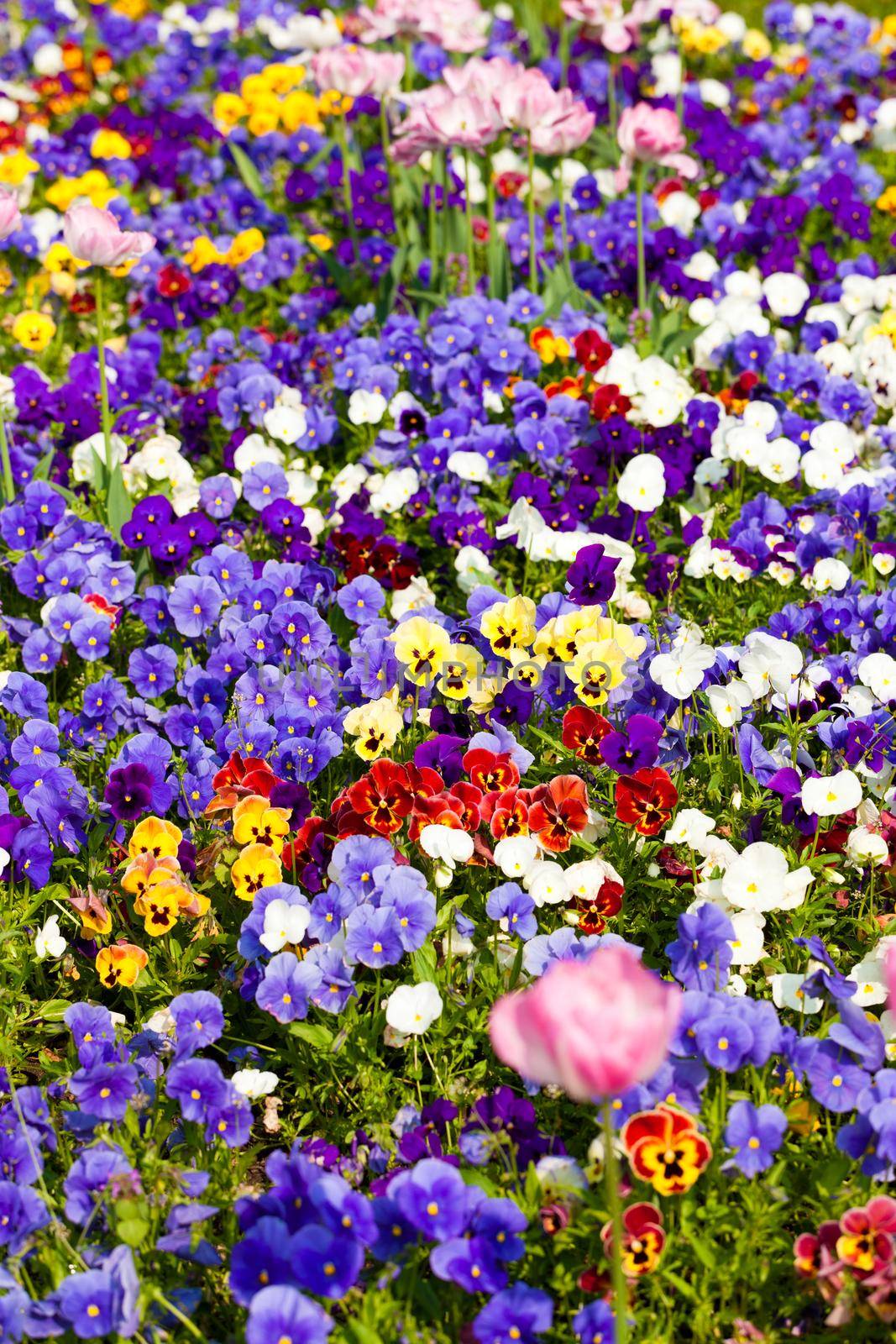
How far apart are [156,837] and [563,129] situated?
2708 mm

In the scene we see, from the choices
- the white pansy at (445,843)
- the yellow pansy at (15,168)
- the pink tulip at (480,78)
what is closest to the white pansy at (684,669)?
the white pansy at (445,843)

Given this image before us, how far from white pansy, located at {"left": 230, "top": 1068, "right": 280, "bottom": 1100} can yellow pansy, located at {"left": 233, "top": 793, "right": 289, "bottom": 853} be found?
1.48ft

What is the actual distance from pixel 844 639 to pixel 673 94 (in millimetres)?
3993

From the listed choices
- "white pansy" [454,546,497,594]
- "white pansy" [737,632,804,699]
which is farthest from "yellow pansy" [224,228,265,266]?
"white pansy" [737,632,804,699]

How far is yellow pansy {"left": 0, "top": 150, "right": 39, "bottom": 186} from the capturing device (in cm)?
564

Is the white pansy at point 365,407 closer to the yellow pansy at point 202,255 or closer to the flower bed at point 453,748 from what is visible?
the flower bed at point 453,748

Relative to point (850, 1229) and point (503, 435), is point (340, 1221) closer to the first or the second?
point (850, 1229)

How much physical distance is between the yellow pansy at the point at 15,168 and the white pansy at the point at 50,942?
13.2ft

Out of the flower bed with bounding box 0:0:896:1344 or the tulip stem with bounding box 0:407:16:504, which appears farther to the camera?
the tulip stem with bounding box 0:407:16:504

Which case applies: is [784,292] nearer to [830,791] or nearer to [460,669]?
[460,669]

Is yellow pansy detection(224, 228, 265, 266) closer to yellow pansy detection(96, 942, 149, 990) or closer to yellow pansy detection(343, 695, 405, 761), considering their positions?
yellow pansy detection(343, 695, 405, 761)

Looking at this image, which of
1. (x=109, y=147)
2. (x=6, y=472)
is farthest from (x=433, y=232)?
(x=109, y=147)

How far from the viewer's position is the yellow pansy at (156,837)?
2.71 meters

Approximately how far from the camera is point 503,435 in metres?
3.91
